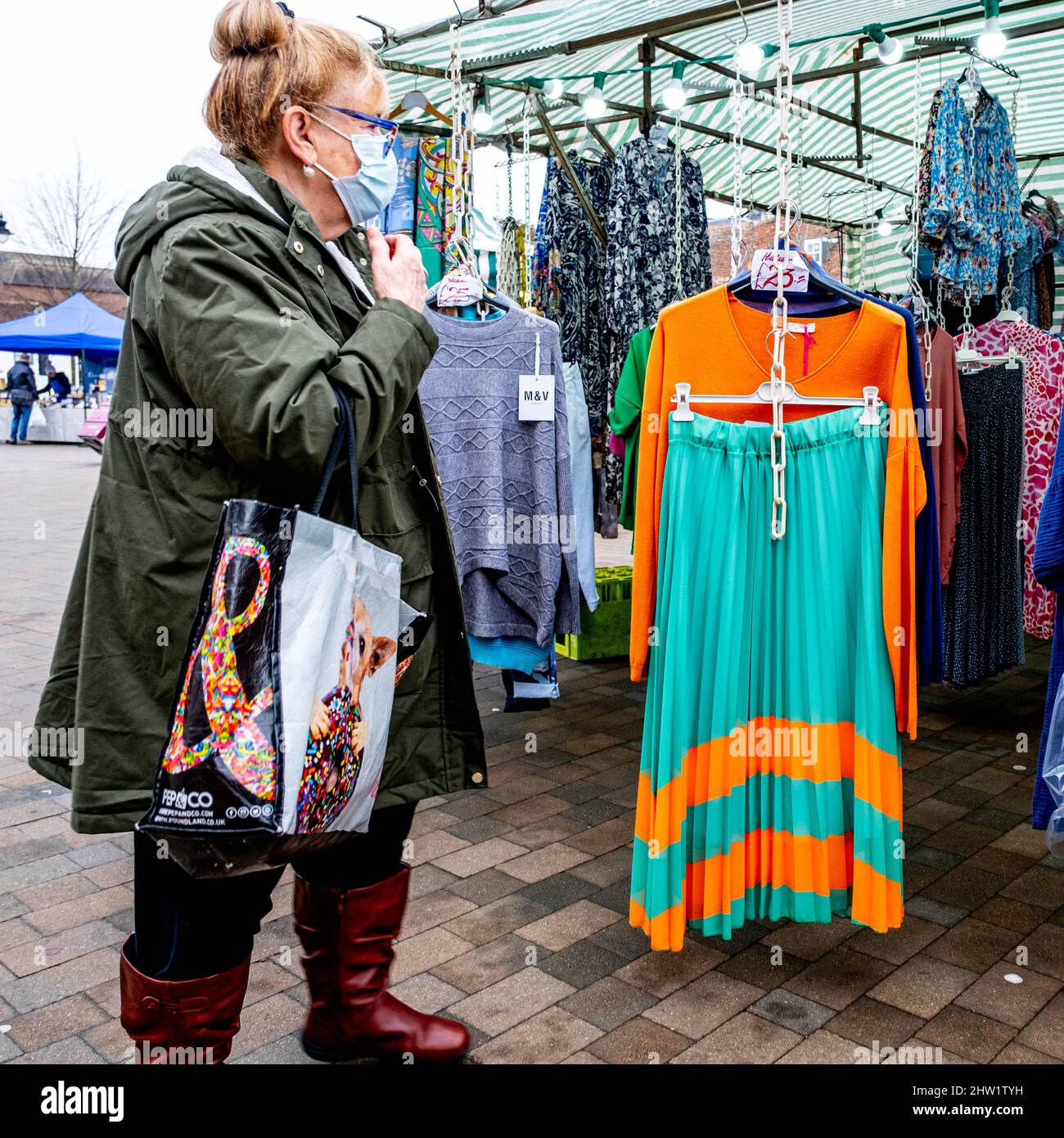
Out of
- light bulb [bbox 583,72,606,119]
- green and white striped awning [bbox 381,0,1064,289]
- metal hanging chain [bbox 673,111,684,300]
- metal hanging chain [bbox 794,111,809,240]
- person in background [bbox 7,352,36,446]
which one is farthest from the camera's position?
person in background [bbox 7,352,36,446]

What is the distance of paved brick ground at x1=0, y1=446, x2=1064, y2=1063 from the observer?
8.01ft

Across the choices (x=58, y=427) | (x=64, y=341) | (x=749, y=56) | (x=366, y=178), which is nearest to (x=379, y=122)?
(x=366, y=178)

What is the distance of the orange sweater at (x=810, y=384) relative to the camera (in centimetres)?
264

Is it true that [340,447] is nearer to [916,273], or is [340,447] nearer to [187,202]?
[187,202]

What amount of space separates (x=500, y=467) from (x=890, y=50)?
2.68 m

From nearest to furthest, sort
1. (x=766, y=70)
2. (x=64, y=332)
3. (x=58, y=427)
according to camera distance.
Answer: (x=766, y=70) < (x=64, y=332) < (x=58, y=427)

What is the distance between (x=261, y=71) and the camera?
5.95 feet

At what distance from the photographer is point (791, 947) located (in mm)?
2893

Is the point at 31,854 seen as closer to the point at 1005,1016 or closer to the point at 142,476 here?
the point at 142,476

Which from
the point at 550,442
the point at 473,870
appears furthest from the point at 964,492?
the point at 473,870

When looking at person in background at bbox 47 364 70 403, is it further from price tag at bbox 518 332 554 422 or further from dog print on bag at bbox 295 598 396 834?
dog print on bag at bbox 295 598 396 834

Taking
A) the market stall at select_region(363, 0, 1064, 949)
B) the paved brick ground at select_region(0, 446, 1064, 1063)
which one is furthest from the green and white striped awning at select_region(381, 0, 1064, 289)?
the paved brick ground at select_region(0, 446, 1064, 1063)

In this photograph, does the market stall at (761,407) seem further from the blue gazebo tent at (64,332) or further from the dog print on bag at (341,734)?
the blue gazebo tent at (64,332)

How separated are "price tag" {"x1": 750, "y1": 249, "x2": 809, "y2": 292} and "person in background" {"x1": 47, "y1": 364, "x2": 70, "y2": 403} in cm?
2728
